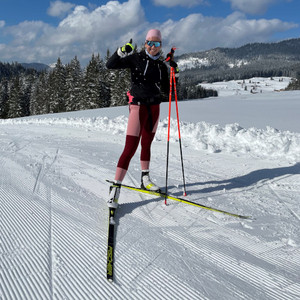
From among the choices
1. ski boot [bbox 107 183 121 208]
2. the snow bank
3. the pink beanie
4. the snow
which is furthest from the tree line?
ski boot [bbox 107 183 121 208]

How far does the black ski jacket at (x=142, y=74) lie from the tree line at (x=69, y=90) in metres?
33.9

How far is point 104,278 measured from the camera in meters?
2.08

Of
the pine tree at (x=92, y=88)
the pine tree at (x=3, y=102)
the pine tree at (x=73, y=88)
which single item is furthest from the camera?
the pine tree at (x=3, y=102)

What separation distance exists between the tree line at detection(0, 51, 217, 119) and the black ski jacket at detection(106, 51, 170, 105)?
3387cm

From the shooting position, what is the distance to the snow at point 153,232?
6.63 ft

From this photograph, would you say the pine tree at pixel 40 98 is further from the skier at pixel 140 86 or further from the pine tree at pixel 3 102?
the skier at pixel 140 86

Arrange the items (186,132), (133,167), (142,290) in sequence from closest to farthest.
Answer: (142,290) < (133,167) < (186,132)

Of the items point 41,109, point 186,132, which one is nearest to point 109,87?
point 41,109

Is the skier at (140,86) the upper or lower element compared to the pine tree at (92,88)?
lower

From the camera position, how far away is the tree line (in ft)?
130

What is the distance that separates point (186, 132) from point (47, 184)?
17.9 ft

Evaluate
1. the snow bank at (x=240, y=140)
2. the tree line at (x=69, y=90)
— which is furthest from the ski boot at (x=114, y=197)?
the tree line at (x=69, y=90)

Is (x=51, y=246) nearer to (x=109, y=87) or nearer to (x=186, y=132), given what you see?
(x=186, y=132)

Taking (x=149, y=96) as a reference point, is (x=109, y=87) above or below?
above
